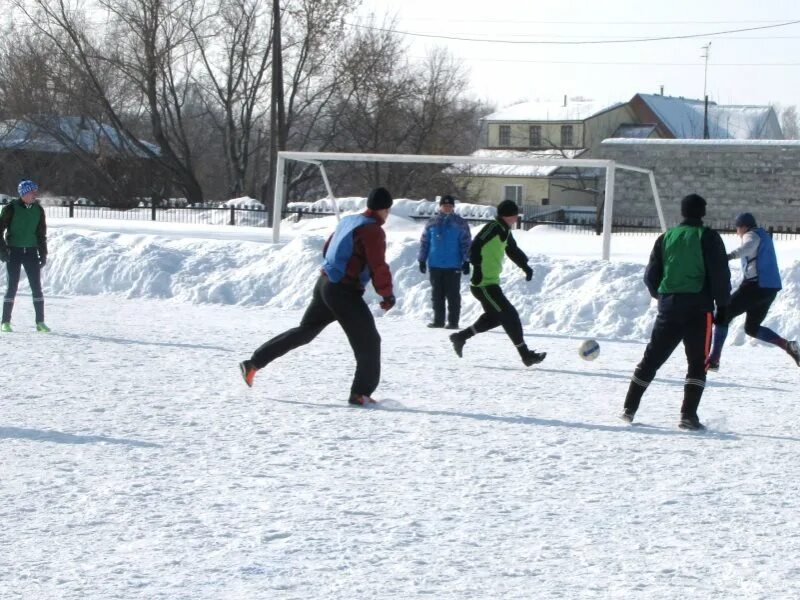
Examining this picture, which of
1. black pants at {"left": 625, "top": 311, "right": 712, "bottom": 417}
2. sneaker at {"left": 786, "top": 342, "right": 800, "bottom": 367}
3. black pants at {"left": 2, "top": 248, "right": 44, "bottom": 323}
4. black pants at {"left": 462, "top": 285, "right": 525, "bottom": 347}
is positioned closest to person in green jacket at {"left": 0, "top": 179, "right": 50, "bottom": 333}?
black pants at {"left": 2, "top": 248, "right": 44, "bottom": 323}

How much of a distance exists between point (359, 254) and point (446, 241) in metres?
5.69

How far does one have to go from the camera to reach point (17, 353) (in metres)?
10.9

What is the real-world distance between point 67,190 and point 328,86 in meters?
15.9

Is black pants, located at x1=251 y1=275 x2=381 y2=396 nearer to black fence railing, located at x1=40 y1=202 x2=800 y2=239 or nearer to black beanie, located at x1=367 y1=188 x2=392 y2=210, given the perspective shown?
black beanie, located at x1=367 y1=188 x2=392 y2=210

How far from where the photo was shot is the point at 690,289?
298 inches

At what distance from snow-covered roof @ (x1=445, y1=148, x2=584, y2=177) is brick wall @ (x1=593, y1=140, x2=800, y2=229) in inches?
196

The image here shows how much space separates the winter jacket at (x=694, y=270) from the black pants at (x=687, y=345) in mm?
67

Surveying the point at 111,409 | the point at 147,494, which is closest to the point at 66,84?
the point at 111,409

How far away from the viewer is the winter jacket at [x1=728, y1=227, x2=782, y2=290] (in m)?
10.4

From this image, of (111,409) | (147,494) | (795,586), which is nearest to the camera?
(795,586)

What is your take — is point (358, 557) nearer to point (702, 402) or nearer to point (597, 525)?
point (597, 525)

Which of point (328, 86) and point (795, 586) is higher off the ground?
point (328, 86)

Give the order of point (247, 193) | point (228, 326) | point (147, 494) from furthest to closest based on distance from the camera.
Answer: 1. point (247, 193)
2. point (228, 326)
3. point (147, 494)

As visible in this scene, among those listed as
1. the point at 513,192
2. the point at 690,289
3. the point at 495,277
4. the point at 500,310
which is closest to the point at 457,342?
the point at 500,310
